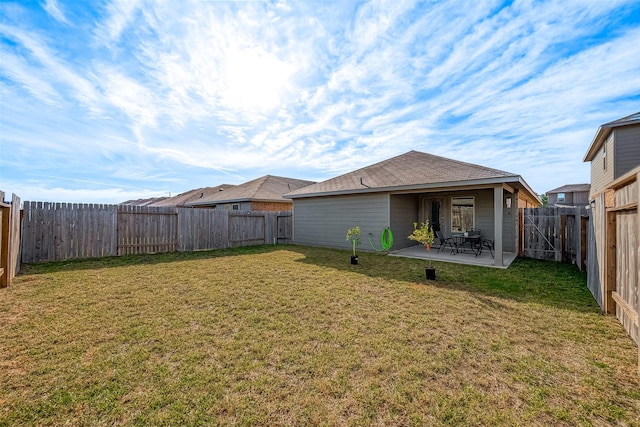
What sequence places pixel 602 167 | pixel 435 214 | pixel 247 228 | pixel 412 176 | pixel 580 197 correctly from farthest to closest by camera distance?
pixel 580 197 → pixel 247 228 → pixel 435 214 → pixel 602 167 → pixel 412 176

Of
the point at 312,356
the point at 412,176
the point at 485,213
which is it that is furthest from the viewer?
the point at 485,213

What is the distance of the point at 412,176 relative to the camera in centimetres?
996

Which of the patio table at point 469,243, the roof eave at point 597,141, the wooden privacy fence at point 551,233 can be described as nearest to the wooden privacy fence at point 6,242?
the patio table at point 469,243

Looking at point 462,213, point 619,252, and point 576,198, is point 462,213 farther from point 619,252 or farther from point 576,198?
point 576,198

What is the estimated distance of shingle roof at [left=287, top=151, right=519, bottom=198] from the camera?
27.8 feet

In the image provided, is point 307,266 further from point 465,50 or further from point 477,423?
point 465,50

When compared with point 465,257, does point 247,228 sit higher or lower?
higher

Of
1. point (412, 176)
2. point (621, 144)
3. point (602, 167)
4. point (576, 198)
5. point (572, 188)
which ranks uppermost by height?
point (572, 188)

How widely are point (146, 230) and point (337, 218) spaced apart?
24.8 feet

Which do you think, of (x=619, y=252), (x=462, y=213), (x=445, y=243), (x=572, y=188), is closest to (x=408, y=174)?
(x=462, y=213)

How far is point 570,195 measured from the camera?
98.9 ft

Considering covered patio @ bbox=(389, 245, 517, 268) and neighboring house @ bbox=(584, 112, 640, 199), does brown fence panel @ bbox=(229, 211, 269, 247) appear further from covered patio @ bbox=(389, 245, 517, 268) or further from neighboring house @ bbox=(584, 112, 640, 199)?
neighboring house @ bbox=(584, 112, 640, 199)

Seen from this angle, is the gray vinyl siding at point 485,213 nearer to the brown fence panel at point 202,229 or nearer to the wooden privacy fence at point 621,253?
the wooden privacy fence at point 621,253

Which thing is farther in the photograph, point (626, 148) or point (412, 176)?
point (412, 176)
